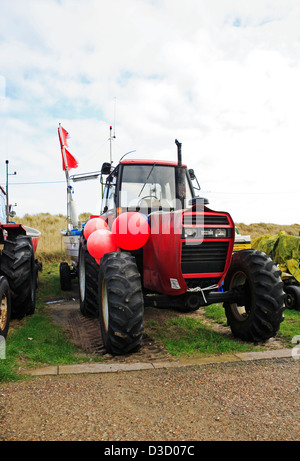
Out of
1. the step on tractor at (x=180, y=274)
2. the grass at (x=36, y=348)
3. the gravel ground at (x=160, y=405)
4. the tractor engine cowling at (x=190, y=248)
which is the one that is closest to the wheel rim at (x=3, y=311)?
the grass at (x=36, y=348)

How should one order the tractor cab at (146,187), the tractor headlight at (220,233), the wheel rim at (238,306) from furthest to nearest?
the tractor cab at (146,187) < the wheel rim at (238,306) < the tractor headlight at (220,233)

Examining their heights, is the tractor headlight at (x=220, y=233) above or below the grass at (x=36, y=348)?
above

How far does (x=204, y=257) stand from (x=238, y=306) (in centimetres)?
112

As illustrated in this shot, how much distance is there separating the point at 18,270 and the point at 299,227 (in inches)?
1006

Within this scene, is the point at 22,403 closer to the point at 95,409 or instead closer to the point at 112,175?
the point at 95,409

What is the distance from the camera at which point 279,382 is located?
3.51 metres

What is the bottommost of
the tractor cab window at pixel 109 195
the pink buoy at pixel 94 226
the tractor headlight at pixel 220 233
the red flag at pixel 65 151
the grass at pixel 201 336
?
the grass at pixel 201 336

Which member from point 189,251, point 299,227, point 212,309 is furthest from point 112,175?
point 299,227

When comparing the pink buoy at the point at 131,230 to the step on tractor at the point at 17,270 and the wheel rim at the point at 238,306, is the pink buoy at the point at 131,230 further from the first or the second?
the step on tractor at the point at 17,270

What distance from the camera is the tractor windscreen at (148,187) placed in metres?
5.58

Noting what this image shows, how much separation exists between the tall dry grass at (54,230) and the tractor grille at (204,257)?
804cm

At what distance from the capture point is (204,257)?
4.30 metres

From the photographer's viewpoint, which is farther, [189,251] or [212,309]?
[212,309]

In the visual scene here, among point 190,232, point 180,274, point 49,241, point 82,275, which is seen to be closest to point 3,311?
point 180,274
